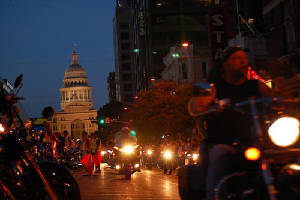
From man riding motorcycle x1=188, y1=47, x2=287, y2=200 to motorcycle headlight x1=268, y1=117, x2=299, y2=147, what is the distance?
356 mm

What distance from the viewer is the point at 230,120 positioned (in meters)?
5.18

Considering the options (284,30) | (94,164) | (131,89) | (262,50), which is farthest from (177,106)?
(131,89)

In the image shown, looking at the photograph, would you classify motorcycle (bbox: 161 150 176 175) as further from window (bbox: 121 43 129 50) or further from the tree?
window (bbox: 121 43 129 50)

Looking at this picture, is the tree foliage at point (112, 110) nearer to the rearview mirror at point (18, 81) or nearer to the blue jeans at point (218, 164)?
the rearview mirror at point (18, 81)

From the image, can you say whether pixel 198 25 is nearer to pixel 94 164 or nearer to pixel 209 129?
pixel 94 164

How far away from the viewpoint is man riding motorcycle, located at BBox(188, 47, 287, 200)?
197 inches

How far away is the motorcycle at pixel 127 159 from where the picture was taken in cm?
1916

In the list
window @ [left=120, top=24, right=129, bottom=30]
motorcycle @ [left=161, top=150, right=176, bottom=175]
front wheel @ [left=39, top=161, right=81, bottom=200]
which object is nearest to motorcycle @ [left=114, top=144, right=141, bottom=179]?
motorcycle @ [left=161, top=150, right=176, bottom=175]

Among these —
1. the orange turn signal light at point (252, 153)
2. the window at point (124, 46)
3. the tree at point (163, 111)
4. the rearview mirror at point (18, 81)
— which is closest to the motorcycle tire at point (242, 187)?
the orange turn signal light at point (252, 153)

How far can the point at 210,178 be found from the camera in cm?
512

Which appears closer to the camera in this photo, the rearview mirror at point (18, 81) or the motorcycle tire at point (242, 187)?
the motorcycle tire at point (242, 187)

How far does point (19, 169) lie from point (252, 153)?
3.13 m

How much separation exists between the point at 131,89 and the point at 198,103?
5994 inches

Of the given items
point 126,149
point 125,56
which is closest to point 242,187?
point 126,149
